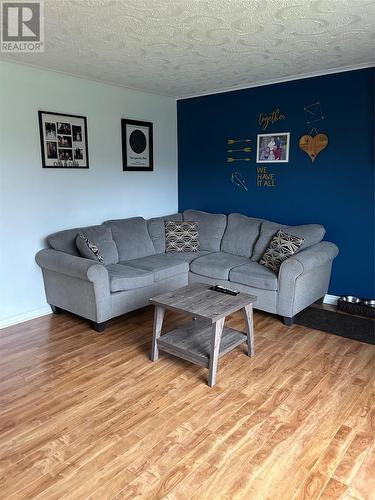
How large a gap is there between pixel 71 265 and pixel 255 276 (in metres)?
1.73

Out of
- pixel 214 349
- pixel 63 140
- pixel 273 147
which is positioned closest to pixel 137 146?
pixel 63 140

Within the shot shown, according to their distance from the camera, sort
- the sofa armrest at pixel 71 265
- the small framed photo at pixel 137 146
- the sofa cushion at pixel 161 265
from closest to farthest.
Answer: the sofa armrest at pixel 71 265, the sofa cushion at pixel 161 265, the small framed photo at pixel 137 146

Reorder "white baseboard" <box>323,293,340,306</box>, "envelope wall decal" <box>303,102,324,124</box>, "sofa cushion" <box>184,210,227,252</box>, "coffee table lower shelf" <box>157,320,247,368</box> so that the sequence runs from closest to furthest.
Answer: "coffee table lower shelf" <box>157,320,247,368</box>, "envelope wall decal" <box>303,102,324,124</box>, "white baseboard" <box>323,293,340,306</box>, "sofa cushion" <box>184,210,227,252</box>

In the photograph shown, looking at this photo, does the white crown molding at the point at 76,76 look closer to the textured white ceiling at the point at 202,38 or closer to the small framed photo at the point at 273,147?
the textured white ceiling at the point at 202,38

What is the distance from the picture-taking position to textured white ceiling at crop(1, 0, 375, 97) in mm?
2312

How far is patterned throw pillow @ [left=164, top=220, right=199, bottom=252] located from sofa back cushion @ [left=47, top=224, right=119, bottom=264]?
2.61 ft

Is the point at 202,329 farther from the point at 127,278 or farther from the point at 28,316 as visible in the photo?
the point at 28,316

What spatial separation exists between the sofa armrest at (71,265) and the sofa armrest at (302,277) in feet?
5.33

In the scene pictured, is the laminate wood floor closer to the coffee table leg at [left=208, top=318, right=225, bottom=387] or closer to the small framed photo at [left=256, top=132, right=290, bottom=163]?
the coffee table leg at [left=208, top=318, right=225, bottom=387]

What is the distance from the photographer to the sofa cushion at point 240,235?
4316 millimetres

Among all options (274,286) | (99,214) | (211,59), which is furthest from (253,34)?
(99,214)

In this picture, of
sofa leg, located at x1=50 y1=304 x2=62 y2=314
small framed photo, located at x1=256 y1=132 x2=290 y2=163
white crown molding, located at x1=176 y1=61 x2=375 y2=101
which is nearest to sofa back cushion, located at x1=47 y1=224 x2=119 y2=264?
sofa leg, located at x1=50 y1=304 x2=62 y2=314

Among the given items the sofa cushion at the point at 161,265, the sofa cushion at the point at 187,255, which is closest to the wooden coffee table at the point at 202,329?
the sofa cushion at the point at 161,265

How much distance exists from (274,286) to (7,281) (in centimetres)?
254
